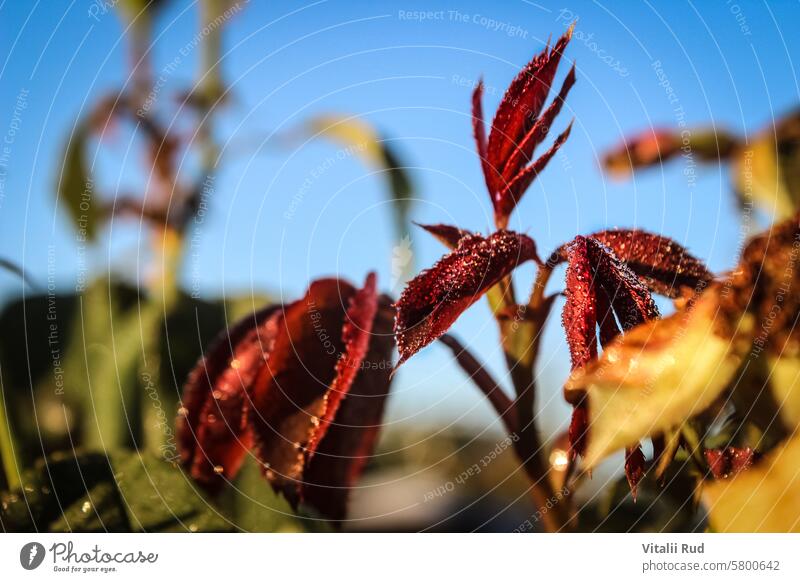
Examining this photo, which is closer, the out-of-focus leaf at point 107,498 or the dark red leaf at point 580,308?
the dark red leaf at point 580,308

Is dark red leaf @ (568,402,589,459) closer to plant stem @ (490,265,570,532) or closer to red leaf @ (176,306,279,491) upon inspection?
plant stem @ (490,265,570,532)

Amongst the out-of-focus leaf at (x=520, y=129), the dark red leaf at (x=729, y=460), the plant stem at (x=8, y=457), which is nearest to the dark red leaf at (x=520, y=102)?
the out-of-focus leaf at (x=520, y=129)

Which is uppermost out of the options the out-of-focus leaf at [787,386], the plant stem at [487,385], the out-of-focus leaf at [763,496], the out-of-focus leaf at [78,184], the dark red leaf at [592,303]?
the out-of-focus leaf at [78,184]

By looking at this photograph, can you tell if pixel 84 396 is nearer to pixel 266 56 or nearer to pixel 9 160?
pixel 9 160

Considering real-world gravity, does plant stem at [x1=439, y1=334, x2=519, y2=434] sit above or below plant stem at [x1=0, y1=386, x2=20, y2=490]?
below
